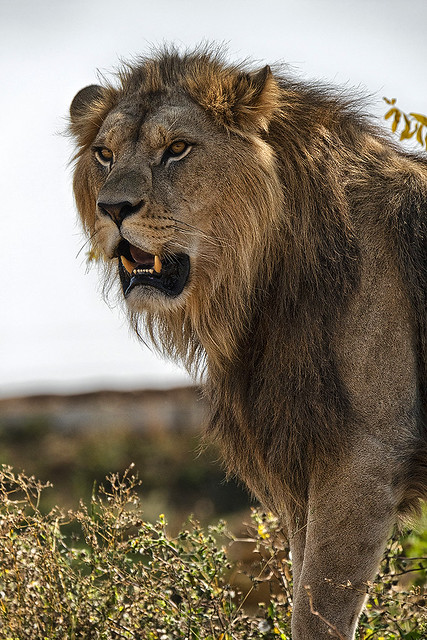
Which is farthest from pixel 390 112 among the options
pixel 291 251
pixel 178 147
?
pixel 178 147

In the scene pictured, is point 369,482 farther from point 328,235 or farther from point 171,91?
point 171,91

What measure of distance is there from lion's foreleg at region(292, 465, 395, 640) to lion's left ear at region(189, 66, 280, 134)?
1579 millimetres

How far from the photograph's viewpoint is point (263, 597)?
8.65 metres

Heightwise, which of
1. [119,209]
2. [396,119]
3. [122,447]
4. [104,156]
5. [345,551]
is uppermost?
[396,119]

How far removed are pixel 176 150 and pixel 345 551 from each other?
72.6 inches

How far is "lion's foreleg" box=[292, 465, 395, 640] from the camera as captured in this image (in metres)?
3.62

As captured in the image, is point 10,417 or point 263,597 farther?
point 10,417

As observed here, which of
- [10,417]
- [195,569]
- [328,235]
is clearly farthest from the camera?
[10,417]

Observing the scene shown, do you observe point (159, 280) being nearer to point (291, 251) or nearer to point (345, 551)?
point (291, 251)

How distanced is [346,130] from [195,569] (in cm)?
233

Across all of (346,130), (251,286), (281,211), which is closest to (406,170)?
(346,130)

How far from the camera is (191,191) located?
3.80 m

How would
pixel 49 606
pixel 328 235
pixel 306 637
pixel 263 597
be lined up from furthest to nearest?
pixel 263 597 < pixel 49 606 < pixel 328 235 < pixel 306 637

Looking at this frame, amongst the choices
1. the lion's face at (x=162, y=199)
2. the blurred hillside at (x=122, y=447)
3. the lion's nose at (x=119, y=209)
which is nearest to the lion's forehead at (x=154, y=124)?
the lion's face at (x=162, y=199)
